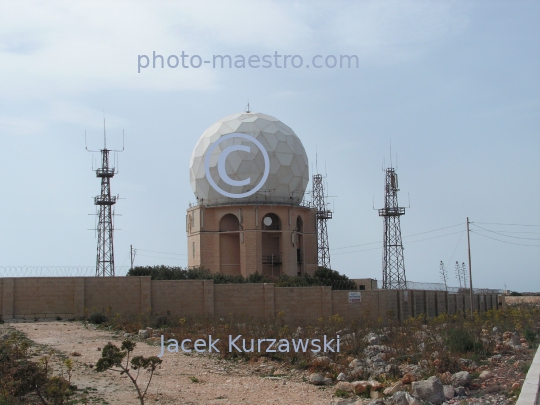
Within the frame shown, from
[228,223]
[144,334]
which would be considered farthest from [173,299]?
[228,223]

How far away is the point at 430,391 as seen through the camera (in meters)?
10.5

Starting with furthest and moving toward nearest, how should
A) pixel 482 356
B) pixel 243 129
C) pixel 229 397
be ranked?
pixel 243 129 < pixel 482 356 < pixel 229 397

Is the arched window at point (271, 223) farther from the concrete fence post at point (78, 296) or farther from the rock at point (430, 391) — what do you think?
the rock at point (430, 391)

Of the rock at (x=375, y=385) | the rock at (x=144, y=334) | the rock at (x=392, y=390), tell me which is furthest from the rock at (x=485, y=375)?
the rock at (x=144, y=334)

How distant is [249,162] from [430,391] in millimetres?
29171

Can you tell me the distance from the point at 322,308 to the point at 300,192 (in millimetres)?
13906

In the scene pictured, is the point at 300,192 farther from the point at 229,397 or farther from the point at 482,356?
the point at 229,397

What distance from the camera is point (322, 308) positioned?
2947 centimetres

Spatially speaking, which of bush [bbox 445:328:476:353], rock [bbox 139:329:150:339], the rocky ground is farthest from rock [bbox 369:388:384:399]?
rock [bbox 139:329:150:339]

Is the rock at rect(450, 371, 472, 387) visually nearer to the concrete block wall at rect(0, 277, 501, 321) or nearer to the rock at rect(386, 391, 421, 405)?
the rock at rect(386, 391, 421, 405)

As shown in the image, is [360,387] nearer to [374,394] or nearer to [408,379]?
[374,394]

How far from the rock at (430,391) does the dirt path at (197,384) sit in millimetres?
1571

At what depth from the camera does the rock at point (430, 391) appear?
10461mm

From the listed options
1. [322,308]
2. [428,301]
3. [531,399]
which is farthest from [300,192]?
[531,399]
